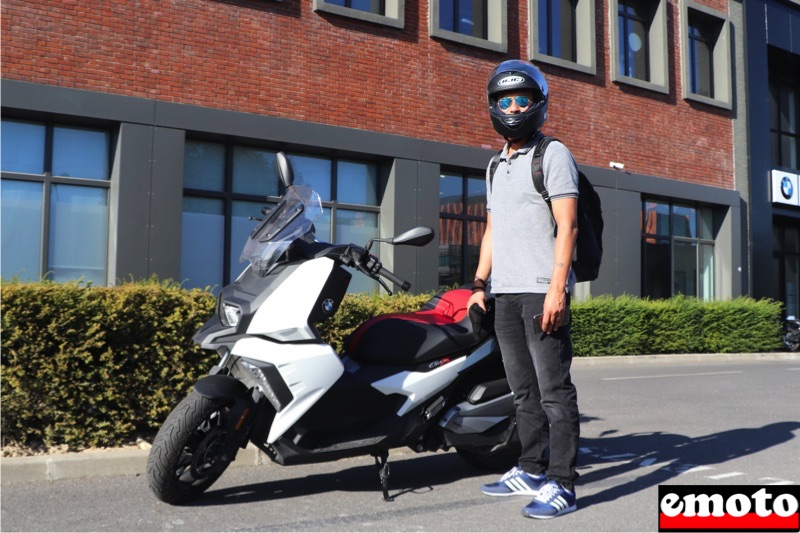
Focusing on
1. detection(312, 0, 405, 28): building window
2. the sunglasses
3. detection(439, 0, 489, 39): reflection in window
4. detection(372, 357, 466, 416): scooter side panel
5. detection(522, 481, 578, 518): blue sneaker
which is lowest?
detection(522, 481, 578, 518): blue sneaker

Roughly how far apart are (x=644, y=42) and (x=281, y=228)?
636 inches

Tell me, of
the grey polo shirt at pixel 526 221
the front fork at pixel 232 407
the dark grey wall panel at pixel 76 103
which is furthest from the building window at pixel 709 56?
the front fork at pixel 232 407

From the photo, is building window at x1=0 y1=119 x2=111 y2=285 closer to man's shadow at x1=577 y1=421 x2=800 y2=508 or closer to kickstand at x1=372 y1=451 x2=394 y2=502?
man's shadow at x1=577 y1=421 x2=800 y2=508

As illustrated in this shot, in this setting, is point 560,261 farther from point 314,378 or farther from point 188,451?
point 188,451

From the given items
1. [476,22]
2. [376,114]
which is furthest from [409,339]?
[476,22]

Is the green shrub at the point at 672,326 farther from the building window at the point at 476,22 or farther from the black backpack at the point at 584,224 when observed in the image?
the black backpack at the point at 584,224

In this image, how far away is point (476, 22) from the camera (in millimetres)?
15195

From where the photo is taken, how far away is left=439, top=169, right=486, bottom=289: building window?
14664 mm

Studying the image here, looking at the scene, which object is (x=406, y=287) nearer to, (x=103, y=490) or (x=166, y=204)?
(x=103, y=490)

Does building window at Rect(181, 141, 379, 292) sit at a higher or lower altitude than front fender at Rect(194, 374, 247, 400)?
higher

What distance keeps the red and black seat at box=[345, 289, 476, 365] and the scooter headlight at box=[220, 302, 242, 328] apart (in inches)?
27.6

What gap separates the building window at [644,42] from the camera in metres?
17.8

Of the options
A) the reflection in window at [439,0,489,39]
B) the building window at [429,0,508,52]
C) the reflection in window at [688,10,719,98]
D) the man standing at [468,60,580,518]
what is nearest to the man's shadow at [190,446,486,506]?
the man standing at [468,60,580,518]

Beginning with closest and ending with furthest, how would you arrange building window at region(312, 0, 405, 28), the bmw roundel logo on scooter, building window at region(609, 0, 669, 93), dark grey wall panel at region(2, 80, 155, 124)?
dark grey wall panel at region(2, 80, 155, 124) → building window at region(312, 0, 405, 28) → building window at region(609, 0, 669, 93) → the bmw roundel logo on scooter
